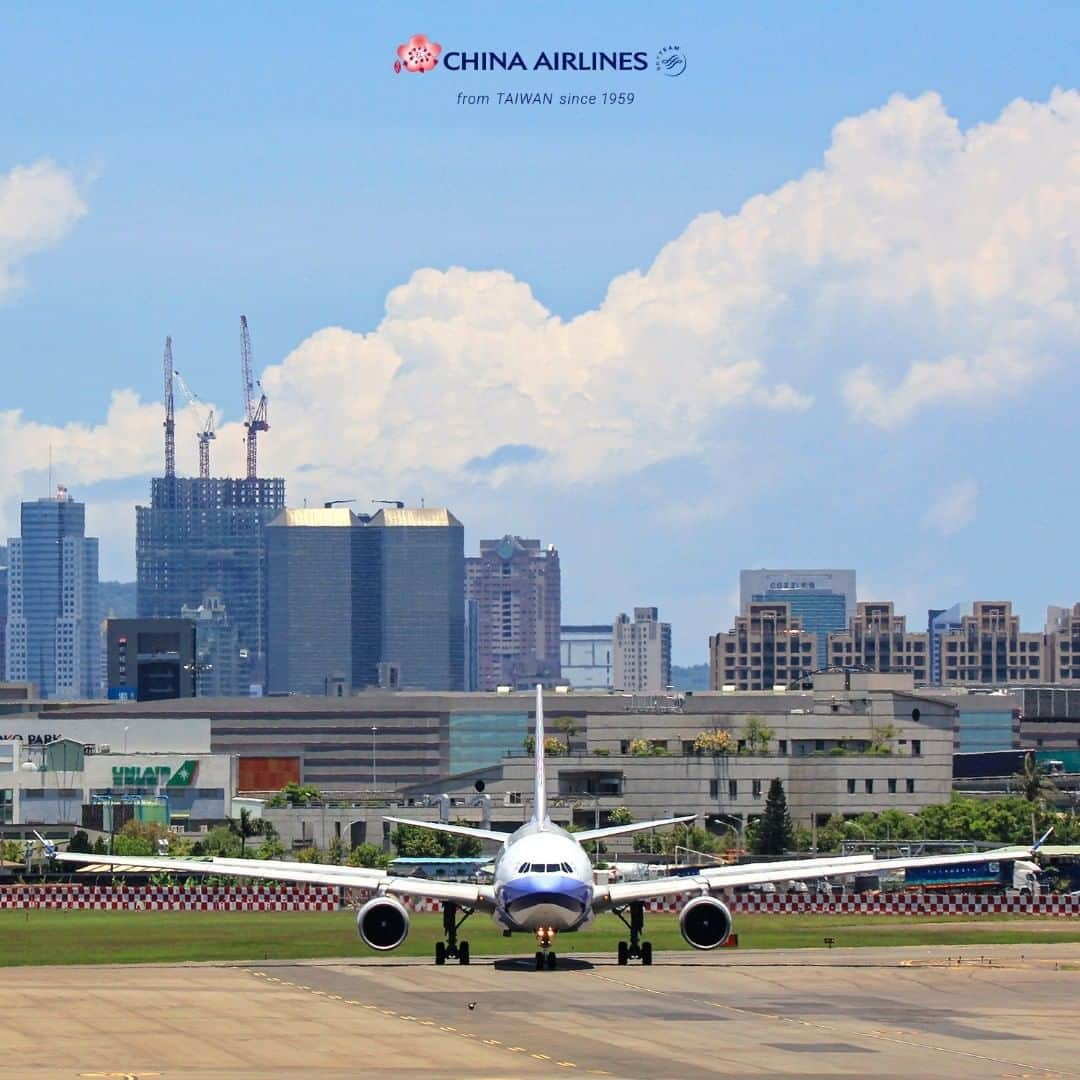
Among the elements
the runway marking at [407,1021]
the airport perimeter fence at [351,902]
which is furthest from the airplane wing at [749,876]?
the airport perimeter fence at [351,902]

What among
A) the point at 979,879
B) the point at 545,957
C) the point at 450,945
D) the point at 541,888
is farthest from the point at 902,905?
the point at 541,888

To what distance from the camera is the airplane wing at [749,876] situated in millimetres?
87062

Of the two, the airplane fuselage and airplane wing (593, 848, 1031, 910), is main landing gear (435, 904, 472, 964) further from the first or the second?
airplane wing (593, 848, 1031, 910)

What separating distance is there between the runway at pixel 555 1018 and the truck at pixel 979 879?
67.3 metres

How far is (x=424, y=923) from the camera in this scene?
385 ft

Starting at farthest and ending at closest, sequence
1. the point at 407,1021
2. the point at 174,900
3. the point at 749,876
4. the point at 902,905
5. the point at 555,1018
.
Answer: the point at 174,900 < the point at 902,905 < the point at 749,876 < the point at 555,1018 < the point at 407,1021

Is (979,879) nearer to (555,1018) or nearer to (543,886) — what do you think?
(543,886)

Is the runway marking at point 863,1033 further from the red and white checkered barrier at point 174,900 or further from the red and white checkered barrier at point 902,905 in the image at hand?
the red and white checkered barrier at point 174,900

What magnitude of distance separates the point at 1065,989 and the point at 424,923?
132 feet

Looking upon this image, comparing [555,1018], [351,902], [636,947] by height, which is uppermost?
[636,947]

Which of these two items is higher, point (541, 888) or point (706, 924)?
point (541, 888)

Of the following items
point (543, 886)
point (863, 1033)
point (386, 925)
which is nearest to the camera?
point (863, 1033)

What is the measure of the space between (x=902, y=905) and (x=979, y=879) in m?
38.7

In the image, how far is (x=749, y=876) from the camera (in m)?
90.8
